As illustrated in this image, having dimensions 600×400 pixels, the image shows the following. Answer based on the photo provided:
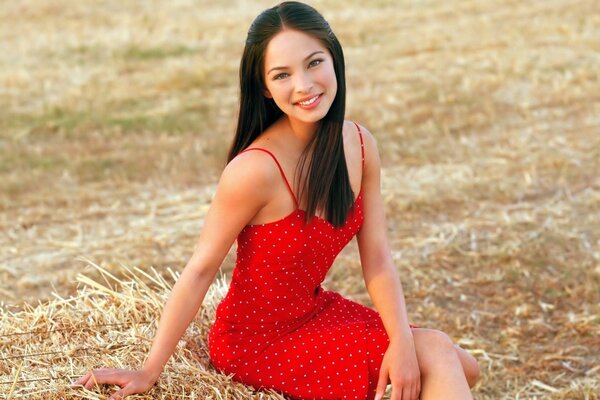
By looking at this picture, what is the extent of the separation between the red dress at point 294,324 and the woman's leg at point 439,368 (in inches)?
4.8

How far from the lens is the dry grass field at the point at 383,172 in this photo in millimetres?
3895

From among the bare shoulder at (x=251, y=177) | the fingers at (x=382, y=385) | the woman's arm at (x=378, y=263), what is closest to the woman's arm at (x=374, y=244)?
the woman's arm at (x=378, y=263)

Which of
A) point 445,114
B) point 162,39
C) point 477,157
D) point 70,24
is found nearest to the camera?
point 477,157

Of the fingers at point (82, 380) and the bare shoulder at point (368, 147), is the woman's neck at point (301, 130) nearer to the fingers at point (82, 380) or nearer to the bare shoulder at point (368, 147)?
the bare shoulder at point (368, 147)

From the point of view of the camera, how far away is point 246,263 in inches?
128

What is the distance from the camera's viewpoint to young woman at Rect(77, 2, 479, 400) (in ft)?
10.1

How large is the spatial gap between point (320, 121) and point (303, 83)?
0.20 metres

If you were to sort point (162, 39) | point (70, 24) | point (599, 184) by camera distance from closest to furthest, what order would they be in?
point (599, 184) < point (162, 39) < point (70, 24)

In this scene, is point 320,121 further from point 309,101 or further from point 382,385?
point 382,385

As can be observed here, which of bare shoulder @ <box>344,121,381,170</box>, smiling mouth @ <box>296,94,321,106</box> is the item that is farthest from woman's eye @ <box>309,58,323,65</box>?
bare shoulder @ <box>344,121,381,170</box>

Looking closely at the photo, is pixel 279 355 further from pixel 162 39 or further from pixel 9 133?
pixel 162 39

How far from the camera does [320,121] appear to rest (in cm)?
327

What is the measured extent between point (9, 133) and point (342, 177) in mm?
5810

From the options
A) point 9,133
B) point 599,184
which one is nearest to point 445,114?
point 599,184
